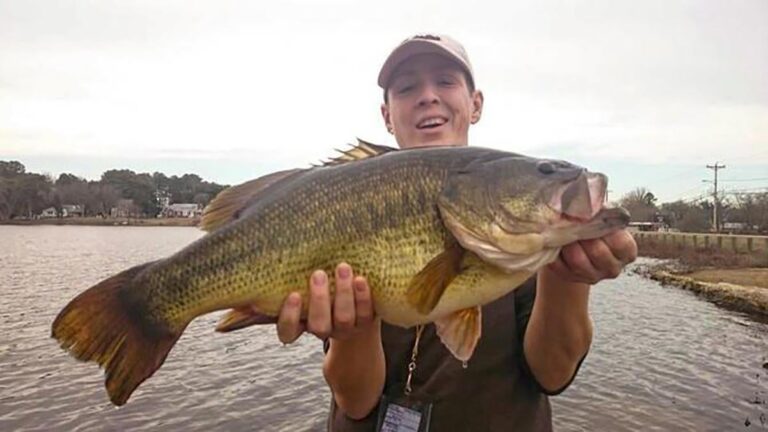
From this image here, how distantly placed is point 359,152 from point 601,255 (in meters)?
1.25

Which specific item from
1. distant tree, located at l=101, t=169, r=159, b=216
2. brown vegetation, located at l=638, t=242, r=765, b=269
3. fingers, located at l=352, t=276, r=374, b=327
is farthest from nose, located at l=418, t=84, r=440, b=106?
distant tree, located at l=101, t=169, r=159, b=216

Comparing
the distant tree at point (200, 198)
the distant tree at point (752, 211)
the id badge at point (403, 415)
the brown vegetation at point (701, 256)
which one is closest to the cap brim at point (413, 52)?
the id badge at point (403, 415)

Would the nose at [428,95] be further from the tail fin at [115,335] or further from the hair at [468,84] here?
the tail fin at [115,335]

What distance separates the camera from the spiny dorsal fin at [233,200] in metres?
2.84

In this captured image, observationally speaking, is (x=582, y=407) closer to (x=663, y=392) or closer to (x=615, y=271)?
(x=663, y=392)

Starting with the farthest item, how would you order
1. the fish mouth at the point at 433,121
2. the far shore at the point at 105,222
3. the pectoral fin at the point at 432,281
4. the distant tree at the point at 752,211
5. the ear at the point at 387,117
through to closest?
the far shore at the point at 105,222, the distant tree at the point at 752,211, the ear at the point at 387,117, the fish mouth at the point at 433,121, the pectoral fin at the point at 432,281

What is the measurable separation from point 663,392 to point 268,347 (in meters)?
10.3

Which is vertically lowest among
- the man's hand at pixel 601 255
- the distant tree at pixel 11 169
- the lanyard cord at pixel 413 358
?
the lanyard cord at pixel 413 358

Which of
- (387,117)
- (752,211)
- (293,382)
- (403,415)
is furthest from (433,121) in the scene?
(752,211)

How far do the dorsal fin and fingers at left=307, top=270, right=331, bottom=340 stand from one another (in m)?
0.60

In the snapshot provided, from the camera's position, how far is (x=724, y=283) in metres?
27.1

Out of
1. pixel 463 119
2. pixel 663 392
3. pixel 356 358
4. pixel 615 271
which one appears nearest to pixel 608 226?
pixel 615 271

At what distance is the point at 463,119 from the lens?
12.2 feet

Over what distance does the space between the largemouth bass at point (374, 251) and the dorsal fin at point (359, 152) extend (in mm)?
115
